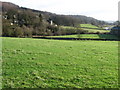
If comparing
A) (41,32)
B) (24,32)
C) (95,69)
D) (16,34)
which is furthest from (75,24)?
(95,69)

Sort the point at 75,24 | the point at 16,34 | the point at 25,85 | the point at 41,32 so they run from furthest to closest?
1. the point at 75,24
2. the point at 41,32
3. the point at 16,34
4. the point at 25,85

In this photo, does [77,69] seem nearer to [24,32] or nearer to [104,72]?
[104,72]

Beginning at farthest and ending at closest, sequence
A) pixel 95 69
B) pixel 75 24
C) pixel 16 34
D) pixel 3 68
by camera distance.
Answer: pixel 75 24 < pixel 16 34 < pixel 95 69 < pixel 3 68

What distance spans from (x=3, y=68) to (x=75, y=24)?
112916 millimetres

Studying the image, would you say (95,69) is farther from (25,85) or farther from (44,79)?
(25,85)

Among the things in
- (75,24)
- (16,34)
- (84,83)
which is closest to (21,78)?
(84,83)

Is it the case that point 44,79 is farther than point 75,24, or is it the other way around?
point 75,24

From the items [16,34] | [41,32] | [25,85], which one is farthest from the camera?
[41,32]

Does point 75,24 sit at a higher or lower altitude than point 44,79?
higher

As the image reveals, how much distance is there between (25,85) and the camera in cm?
709

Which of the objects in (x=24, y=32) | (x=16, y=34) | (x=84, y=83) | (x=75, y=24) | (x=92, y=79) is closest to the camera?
(x=84, y=83)

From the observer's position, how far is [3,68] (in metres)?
9.25

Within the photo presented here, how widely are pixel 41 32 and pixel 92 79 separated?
3196 inches

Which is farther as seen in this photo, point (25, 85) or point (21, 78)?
point (21, 78)
